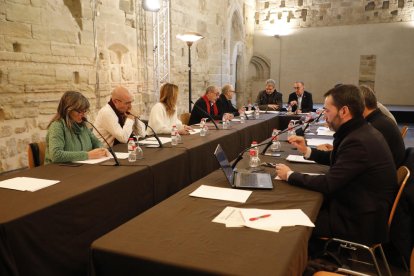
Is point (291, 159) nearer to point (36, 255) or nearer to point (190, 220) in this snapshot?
point (190, 220)

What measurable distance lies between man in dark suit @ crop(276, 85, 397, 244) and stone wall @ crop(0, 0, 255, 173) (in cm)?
316

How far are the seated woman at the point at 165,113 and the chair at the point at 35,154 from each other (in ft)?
4.41

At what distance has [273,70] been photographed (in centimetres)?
1139

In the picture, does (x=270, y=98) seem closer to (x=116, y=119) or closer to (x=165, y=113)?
(x=165, y=113)

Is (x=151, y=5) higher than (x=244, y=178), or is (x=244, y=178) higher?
(x=151, y=5)

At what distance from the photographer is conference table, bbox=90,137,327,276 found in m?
1.11

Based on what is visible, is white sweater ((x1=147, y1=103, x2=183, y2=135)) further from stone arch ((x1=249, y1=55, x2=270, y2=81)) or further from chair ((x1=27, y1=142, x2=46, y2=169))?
stone arch ((x1=249, y1=55, x2=270, y2=81))

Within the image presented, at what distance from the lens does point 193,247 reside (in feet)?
3.99

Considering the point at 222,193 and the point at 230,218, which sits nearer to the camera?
the point at 230,218

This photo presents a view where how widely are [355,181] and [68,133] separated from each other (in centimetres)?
193

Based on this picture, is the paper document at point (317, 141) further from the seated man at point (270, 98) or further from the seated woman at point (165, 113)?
the seated man at point (270, 98)

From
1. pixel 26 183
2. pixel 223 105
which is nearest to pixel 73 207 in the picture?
pixel 26 183

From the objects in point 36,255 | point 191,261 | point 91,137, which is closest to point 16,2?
point 91,137

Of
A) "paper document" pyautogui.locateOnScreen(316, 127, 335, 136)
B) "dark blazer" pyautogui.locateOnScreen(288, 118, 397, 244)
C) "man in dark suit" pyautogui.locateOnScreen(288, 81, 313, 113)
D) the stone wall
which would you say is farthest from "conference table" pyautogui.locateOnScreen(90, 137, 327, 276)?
"man in dark suit" pyautogui.locateOnScreen(288, 81, 313, 113)
